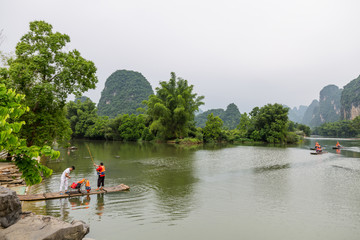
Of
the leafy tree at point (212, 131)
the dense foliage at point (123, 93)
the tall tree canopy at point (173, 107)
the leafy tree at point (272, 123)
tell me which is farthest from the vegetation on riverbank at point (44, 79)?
the dense foliage at point (123, 93)

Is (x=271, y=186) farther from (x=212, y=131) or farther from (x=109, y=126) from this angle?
(x=109, y=126)

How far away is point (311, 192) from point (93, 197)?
11.9 meters

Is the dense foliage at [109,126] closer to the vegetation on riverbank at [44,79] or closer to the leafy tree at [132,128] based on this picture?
the leafy tree at [132,128]

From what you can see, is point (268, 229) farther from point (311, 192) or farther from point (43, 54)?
point (43, 54)

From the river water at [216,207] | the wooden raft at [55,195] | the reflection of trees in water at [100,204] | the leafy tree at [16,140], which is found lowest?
the river water at [216,207]

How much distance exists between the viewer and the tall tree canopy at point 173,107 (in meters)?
52.0

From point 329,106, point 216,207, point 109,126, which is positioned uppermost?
point 329,106

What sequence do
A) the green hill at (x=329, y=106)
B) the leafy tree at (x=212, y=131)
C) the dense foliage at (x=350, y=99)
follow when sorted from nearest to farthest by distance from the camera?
the leafy tree at (x=212, y=131), the dense foliage at (x=350, y=99), the green hill at (x=329, y=106)

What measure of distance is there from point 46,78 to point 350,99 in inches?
5793

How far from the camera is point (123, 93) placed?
13462 cm

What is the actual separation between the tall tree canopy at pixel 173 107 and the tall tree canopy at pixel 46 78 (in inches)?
1300

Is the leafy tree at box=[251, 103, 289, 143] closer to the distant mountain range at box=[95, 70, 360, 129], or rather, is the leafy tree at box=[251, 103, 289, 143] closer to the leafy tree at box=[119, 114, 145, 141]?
the leafy tree at box=[119, 114, 145, 141]

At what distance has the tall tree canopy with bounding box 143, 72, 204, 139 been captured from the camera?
171 feet

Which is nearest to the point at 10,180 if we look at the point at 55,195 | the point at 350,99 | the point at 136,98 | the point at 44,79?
the point at 55,195
